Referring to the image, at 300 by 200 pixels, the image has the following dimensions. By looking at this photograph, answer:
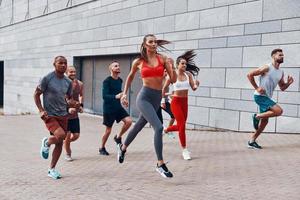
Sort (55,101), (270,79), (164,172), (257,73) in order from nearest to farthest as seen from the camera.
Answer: (164,172)
(55,101)
(257,73)
(270,79)

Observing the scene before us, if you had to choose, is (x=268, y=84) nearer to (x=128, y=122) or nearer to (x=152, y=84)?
(x=128, y=122)

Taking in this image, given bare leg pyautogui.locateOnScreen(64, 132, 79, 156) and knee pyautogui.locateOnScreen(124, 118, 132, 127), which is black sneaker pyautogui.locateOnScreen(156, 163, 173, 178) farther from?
bare leg pyautogui.locateOnScreen(64, 132, 79, 156)

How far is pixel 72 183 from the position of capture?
17.4 feet

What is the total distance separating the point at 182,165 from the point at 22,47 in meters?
18.2

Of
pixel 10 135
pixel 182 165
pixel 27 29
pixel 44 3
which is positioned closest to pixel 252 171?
pixel 182 165

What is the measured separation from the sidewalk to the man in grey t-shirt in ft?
1.95

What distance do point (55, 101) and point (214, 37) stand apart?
241 inches

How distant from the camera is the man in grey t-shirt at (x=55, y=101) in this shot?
540 centimetres

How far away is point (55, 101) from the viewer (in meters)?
5.50

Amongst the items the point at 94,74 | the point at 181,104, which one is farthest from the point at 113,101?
the point at 94,74

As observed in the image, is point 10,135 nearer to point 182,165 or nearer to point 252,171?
point 182,165

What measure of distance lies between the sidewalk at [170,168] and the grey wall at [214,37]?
4.13 feet

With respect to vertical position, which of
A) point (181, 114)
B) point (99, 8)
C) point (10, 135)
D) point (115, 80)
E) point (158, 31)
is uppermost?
point (99, 8)

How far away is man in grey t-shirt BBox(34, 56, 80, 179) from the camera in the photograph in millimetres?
5398
